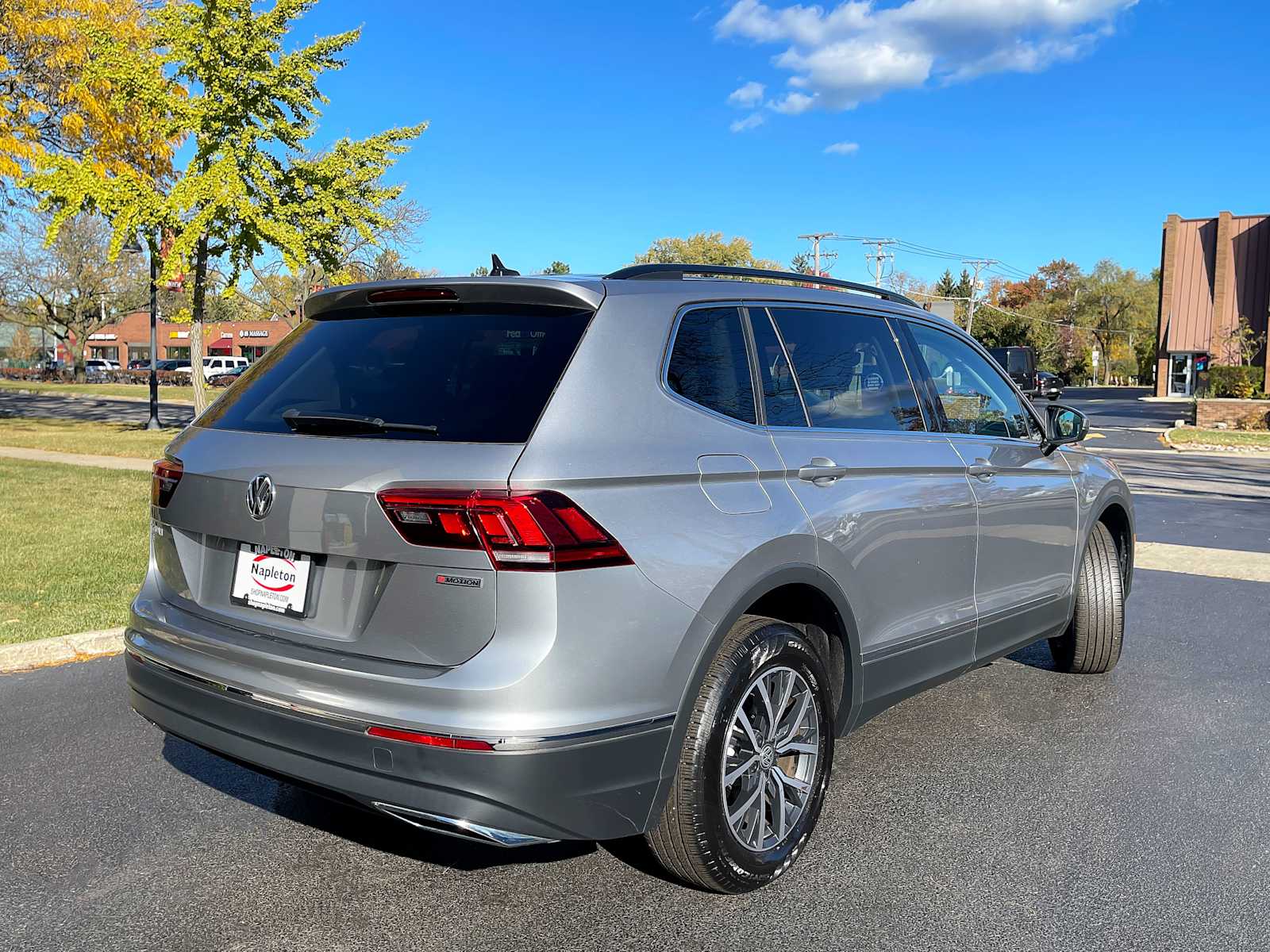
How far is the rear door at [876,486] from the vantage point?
3.45m

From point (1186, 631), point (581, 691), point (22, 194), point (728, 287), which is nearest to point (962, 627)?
point (728, 287)

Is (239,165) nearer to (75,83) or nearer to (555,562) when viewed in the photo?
(75,83)

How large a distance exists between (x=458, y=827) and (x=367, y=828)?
47.2 inches

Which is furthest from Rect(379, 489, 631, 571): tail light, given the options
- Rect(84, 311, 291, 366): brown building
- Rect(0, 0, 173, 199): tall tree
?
Rect(84, 311, 291, 366): brown building

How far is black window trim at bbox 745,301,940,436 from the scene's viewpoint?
140 inches

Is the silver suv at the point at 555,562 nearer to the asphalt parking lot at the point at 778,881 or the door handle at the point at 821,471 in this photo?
the door handle at the point at 821,471

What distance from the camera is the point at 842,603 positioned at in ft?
11.4

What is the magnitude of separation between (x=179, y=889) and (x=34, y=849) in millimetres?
638

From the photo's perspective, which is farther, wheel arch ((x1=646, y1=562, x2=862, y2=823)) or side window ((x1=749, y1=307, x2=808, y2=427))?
side window ((x1=749, y1=307, x2=808, y2=427))

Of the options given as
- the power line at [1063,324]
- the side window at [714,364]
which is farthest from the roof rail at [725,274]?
the power line at [1063,324]

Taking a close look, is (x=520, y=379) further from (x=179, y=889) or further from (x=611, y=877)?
(x=179, y=889)

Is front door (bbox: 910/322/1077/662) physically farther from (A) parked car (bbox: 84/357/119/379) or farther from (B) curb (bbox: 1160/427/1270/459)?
(A) parked car (bbox: 84/357/119/379)

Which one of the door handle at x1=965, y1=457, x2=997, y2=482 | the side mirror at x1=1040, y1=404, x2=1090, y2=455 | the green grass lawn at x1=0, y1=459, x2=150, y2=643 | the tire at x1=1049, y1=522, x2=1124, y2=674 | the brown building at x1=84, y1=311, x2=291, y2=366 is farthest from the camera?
the brown building at x1=84, y1=311, x2=291, y2=366

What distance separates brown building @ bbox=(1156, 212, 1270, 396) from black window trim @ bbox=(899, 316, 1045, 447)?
167ft
